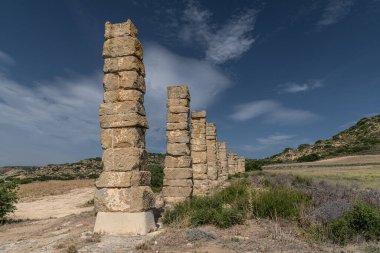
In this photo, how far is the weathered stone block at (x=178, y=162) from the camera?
50.8 ft

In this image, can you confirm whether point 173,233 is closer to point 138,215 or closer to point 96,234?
point 138,215

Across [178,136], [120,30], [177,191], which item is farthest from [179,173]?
[120,30]

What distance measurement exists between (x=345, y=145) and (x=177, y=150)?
7909cm

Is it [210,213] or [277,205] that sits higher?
[277,205]

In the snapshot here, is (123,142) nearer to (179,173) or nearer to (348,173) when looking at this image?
(179,173)

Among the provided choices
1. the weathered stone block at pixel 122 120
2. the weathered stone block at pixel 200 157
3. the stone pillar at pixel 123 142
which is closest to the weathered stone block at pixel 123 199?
the stone pillar at pixel 123 142

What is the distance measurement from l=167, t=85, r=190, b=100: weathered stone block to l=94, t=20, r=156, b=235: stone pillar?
18.2ft

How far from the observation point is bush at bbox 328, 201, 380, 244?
7758mm

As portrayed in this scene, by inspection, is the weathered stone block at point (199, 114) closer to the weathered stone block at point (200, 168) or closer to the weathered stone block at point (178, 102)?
the weathered stone block at point (200, 168)

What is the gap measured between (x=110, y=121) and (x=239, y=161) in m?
53.9

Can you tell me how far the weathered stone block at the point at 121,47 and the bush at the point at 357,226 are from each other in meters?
6.74

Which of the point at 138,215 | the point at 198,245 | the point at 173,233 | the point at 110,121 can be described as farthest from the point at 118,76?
the point at 198,245

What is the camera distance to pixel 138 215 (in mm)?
9180

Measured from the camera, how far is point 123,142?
9.78 metres
